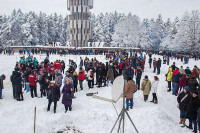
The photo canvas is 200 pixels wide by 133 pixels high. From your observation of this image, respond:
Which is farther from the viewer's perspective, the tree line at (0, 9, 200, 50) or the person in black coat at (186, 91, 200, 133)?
the tree line at (0, 9, 200, 50)

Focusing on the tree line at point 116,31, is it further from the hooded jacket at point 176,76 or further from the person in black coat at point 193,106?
the person in black coat at point 193,106

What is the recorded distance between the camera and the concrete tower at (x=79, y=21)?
65562 millimetres

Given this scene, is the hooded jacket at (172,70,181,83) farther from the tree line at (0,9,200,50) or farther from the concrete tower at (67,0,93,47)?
the concrete tower at (67,0,93,47)

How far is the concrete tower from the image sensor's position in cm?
6556

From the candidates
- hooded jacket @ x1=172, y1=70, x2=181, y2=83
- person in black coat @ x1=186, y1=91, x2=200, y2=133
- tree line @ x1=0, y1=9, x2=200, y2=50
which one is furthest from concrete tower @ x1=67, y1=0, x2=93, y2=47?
person in black coat @ x1=186, y1=91, x2=200, y2=133

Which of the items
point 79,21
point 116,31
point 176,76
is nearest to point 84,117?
point 176,76

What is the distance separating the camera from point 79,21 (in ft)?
220

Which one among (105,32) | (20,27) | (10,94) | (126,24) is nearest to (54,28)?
(20,27)

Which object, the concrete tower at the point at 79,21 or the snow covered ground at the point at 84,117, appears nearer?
the snow covered ground at the point at 84,117

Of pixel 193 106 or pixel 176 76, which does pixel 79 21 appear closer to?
pixel 176 76

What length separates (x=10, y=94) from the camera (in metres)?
12.4

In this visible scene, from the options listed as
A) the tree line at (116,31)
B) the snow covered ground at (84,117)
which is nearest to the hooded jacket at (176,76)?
the snow covered ground at (84,117)

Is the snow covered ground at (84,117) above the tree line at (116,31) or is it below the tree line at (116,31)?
below

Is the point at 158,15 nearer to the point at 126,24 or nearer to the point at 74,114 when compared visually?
the point at 126,24
